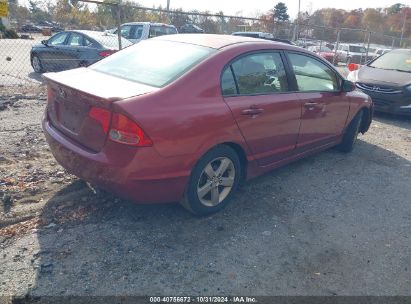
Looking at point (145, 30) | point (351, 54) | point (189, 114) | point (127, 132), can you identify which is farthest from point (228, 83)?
point (351, 54)

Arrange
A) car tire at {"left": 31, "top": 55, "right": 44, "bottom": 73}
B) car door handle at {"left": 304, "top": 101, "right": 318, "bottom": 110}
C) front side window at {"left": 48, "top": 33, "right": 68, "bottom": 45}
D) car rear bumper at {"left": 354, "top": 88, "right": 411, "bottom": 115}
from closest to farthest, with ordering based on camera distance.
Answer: car door handle at {"left": 304, "top": 101, "right": 318, "bottom": 110}, car rear bumper at {"left": 354, "top": 88, "right": 411, "bottom": 115}, front side window at {"left": 48, "top": 33, "right": 68, "bottom": 45}, car tire at {"left": 31, "top": 55, "right": 44, "bottom": 73}

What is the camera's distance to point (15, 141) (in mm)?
5000

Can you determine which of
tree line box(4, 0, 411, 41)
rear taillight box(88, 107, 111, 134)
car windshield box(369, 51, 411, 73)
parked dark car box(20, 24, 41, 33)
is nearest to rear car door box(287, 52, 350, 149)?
rear taillight box(88, 107, 111, 134)

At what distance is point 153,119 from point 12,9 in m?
10.4

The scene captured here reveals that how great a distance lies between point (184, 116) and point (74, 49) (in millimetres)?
8185

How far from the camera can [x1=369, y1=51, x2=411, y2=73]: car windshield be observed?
9.06 m

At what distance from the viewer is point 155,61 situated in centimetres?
354

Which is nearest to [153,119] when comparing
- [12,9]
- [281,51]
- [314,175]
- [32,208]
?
[32,208]

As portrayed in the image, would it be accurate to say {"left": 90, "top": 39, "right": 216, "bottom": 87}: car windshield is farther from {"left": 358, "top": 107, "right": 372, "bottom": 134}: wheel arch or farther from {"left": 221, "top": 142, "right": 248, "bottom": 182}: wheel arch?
{"left": 358, "top": 107, "right": 372, "bottom": 134}: wheel arch

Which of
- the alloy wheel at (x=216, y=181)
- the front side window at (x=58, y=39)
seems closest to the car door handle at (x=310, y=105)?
the alloy wheel at (x=216, y=181)

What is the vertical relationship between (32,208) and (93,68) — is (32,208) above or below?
below

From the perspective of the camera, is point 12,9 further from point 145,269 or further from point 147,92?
point 145,269

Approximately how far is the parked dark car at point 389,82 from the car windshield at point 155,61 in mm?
6041

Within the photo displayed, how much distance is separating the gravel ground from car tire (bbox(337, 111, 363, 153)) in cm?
104
